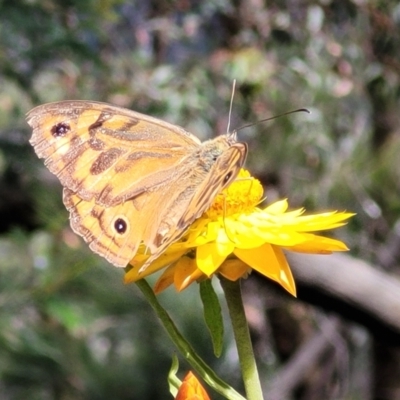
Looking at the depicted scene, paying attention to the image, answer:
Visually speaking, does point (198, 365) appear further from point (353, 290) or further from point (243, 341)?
point (353, 290)

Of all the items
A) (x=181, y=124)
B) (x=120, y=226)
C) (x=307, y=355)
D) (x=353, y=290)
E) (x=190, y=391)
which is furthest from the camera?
(x=307, y=355)

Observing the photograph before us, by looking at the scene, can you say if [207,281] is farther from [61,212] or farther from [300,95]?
[300,95]

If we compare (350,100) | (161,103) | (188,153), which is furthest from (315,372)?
(188,153)

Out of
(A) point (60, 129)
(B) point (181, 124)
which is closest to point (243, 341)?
(A) point (60, 129)

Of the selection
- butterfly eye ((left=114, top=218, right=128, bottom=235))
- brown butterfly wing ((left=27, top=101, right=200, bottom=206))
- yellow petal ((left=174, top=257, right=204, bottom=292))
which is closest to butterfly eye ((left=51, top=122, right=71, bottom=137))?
brown butterfly wing ((left=27, top=101, right=200, bottom=206))

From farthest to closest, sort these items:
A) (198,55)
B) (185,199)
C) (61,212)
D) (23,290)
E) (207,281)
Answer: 1. (198,55)
2. (61,212)
3. (23,290)
4. (185,199)
5. (207,281)
